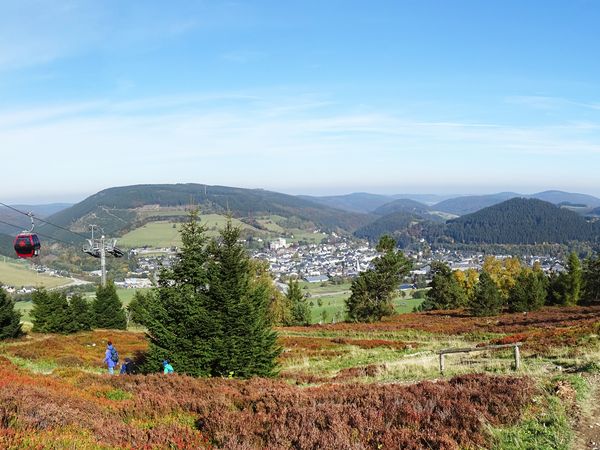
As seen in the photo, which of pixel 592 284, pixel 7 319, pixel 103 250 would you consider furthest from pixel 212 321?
pixel 592 284

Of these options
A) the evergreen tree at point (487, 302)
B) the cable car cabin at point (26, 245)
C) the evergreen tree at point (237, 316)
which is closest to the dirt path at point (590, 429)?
the evergreen tree at point (237, 316)

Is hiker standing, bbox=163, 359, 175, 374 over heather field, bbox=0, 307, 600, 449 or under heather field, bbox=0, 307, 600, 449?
under

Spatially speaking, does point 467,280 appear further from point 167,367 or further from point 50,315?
point 167,367

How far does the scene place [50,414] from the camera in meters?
8.57

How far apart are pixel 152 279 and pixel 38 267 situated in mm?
195959

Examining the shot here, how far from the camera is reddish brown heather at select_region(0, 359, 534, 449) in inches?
310

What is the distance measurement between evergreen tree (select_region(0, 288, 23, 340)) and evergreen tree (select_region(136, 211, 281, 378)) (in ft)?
77.3

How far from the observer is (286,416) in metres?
9.27

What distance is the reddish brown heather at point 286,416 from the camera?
787cm

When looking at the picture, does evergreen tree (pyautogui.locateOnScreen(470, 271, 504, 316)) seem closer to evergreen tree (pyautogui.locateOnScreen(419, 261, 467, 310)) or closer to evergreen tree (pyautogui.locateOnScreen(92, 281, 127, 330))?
evergreen tree (pyautogui.locateOnScreen(419, 261, 467, 310))

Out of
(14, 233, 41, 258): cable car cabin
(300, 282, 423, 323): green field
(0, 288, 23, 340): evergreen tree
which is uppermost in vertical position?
(14, 233, 41, 258): cable car cabin

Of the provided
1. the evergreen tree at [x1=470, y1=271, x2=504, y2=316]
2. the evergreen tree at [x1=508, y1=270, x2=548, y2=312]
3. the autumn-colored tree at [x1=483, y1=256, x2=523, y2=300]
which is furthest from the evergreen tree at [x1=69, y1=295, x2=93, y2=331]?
the autumn-colored tree at [x1=483, y1=256, x2=523, y2=300]

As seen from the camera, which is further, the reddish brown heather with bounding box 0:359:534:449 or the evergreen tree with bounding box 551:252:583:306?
the evergreen tree with bounding box 551:252:583:306

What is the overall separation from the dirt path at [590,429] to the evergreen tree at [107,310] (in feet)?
168
